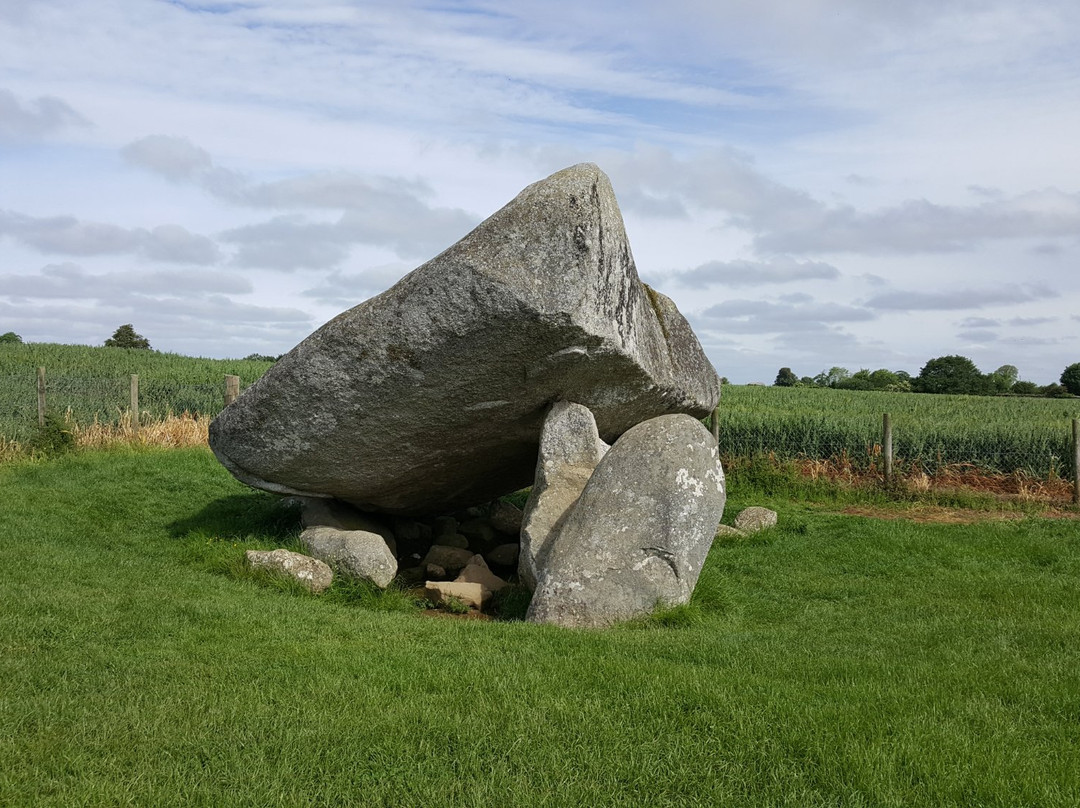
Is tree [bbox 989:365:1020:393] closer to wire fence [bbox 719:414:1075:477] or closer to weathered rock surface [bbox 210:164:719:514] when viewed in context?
wire fence [bbox 719:414:1075:477]

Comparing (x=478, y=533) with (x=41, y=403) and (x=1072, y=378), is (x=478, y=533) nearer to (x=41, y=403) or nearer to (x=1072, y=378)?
(x=41, y=403)

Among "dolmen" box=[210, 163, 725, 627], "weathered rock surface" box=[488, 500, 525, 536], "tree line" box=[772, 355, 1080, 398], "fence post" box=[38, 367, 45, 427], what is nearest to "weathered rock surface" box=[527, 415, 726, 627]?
"dolmen" box=[210, 163, 725, 627]

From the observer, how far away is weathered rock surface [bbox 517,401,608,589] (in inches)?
383

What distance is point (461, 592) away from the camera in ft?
33.1

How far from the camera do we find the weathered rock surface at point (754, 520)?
13.9 m

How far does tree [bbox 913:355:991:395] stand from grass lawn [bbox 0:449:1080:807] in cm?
5369

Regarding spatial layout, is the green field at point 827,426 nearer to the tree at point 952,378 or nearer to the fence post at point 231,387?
the fence post at point 231,387

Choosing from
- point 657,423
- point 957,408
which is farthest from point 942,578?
point 957,408

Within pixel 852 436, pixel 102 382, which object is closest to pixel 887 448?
pixel 852 436

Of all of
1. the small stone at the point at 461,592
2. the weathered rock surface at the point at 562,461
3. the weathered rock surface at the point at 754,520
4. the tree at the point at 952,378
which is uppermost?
the tree at the point at 952,378

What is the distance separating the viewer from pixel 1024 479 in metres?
19.2

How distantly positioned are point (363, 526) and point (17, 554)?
398 centimetres

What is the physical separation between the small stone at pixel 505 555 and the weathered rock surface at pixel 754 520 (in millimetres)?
3569

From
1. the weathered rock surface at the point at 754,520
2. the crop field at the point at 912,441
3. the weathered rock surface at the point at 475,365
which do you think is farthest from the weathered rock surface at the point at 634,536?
the crop field at the point at 912,441
